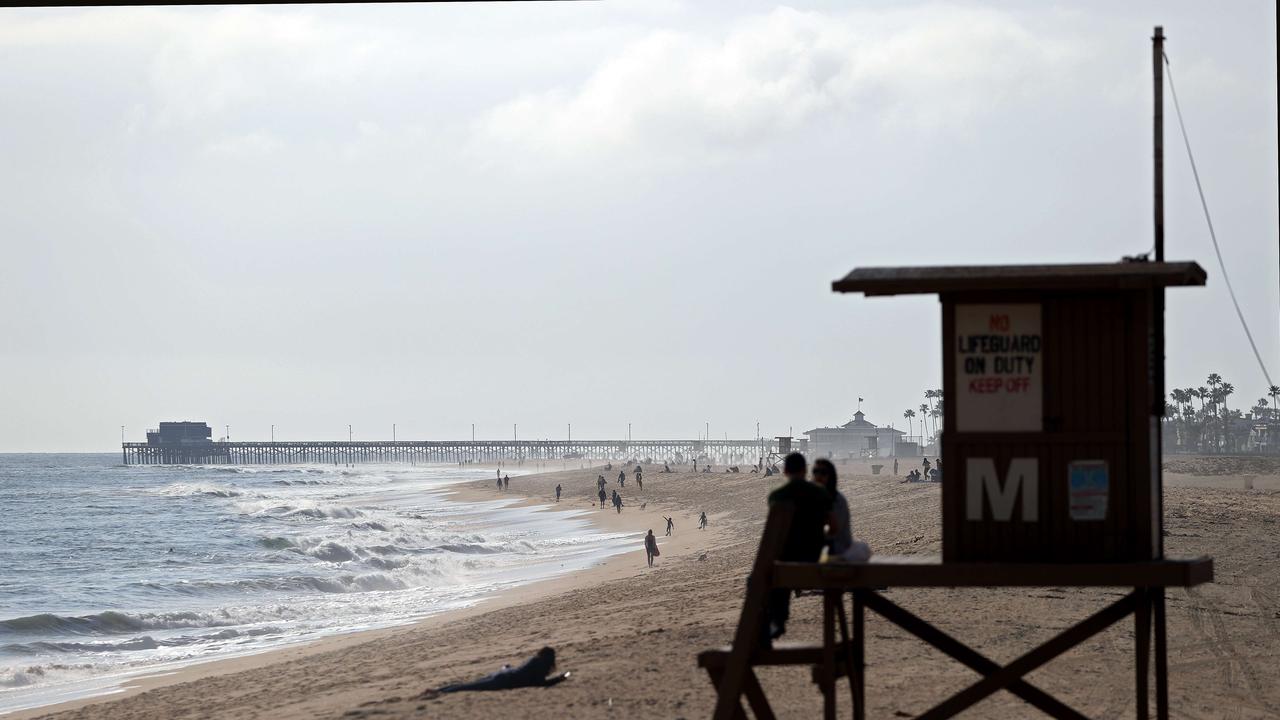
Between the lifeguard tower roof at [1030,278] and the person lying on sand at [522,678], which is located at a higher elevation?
the lifeguard tower roof at [1030,278]

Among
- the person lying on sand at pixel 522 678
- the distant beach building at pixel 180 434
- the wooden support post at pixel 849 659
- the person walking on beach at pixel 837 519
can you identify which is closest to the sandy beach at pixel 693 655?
the person lying on sand at pixel 522 678

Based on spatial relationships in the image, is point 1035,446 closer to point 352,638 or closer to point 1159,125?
point 1159,125

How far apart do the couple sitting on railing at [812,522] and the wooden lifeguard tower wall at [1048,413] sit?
62 cm

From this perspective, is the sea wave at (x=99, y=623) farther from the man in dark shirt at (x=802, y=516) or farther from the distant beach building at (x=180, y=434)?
the distant beach building at (x=180, y=434)

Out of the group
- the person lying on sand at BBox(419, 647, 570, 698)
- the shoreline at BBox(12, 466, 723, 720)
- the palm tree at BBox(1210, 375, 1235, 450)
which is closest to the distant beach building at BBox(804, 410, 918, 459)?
the palm tree at BBox(1210, 375, 1235, 450)

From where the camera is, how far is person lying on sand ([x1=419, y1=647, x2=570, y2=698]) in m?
12.7

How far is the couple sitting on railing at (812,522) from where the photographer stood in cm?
783

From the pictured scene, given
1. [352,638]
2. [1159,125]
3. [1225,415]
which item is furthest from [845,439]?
[1159,125]

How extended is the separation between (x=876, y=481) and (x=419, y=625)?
36854 mm

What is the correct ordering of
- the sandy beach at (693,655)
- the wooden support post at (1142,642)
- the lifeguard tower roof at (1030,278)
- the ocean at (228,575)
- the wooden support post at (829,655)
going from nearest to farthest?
the lifeguard tower roof at (1030,278), the wooden support post at (829,655), the wooden support post at (1142,642), the sandy beach at (693,655), the ocean at (228,575)

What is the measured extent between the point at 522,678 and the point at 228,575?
2454 centimetres

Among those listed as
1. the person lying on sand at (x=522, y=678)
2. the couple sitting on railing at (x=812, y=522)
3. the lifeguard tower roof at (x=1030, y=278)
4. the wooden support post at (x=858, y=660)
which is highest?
the lifeguard tower roof at (x=1030, y=278)

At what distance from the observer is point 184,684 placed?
17.9m

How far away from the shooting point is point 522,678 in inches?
504
